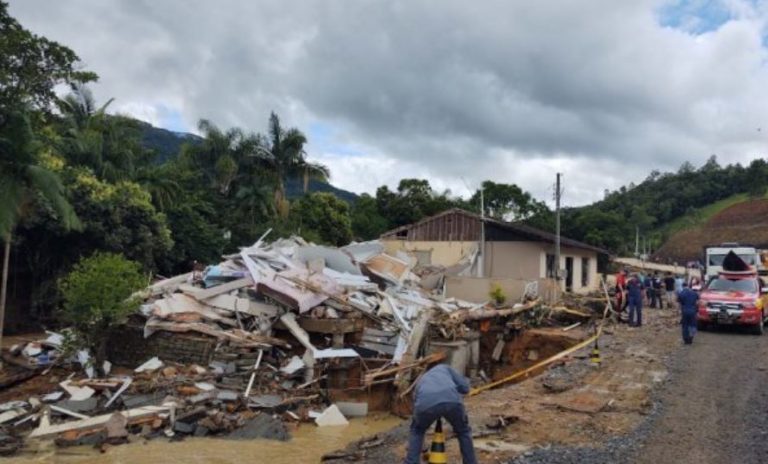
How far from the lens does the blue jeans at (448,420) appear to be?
21.5ft

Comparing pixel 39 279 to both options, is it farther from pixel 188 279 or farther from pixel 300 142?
pixel 300 142

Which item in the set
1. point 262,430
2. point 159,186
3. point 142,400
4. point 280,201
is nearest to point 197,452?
point 262,430

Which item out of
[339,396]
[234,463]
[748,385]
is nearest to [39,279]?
[339,396]

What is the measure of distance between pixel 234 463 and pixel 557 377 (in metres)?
6.64

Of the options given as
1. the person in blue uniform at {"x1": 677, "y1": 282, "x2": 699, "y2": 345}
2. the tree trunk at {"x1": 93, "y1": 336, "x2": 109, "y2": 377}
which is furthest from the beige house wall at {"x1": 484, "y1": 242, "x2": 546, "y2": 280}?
the tree trunk at {"x1": 93, "y1": 336, "x2": 109, "y2": 377}

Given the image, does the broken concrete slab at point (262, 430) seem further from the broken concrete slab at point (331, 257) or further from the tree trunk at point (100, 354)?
the broken concrete slab at point (331, 257)

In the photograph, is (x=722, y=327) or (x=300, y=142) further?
(x=300, y=142)

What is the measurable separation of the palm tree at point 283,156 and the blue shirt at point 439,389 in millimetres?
27709

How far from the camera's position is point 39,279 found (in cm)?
2131

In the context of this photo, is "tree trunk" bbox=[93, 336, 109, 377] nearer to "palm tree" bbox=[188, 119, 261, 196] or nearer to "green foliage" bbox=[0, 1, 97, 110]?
"green foliage" bbox=[0, 1, 97, 110]

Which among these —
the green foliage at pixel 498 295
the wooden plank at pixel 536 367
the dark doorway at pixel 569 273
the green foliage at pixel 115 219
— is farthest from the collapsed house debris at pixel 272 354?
the dark doorway at pixel 569 273

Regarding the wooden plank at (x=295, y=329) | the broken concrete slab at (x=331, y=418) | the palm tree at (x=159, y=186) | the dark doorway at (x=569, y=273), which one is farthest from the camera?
the dark doorway at (x=569, y=273)

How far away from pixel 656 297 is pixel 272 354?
1924cm

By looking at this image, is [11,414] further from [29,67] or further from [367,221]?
[367,221]
